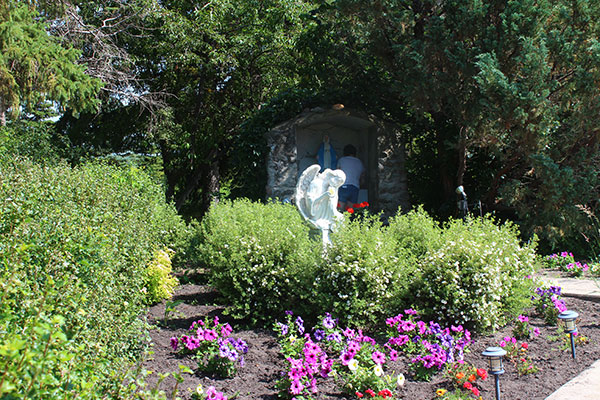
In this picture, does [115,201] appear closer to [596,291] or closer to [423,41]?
[596,291]

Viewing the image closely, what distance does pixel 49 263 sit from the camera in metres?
2.37

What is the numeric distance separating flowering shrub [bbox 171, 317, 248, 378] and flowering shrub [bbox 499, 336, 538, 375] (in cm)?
195

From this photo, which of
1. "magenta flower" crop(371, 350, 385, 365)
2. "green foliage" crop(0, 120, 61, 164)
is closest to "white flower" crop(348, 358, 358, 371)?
"magenta flower" crop(371, 350, 385, 365)

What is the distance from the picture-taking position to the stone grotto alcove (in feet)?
34.5

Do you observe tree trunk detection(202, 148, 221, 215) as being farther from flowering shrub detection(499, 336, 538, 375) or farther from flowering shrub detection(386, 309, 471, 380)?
flowering shrub detection(499, 336, 538, 375)

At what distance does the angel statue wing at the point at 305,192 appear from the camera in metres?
6.80

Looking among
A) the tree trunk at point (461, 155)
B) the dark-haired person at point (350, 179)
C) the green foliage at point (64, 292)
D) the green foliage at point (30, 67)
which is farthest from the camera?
the dark-haired person at point (350, 179)

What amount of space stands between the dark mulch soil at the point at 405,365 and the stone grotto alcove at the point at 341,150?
580cm

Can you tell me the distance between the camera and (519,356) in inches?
154

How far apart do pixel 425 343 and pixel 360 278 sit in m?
0.80

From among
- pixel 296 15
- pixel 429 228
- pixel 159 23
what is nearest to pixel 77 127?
pixel 159 23

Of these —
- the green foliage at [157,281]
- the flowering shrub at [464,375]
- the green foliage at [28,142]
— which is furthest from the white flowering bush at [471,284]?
the green foliage at [28,142]

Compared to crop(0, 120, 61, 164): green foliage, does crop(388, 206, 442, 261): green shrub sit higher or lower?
lower

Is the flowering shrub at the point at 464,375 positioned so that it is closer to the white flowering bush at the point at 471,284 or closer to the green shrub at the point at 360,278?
the white flowering bush at the point at 471,284
